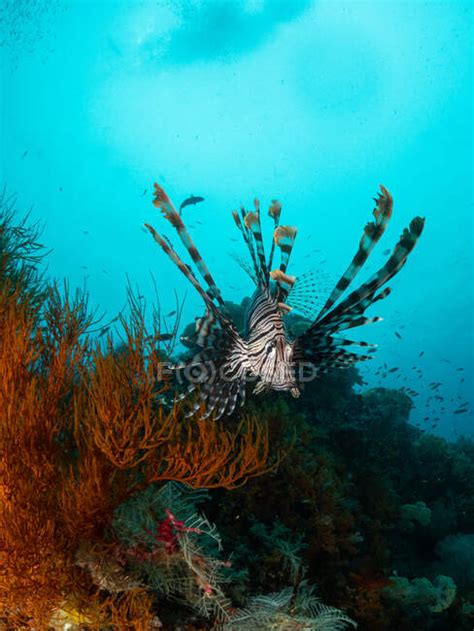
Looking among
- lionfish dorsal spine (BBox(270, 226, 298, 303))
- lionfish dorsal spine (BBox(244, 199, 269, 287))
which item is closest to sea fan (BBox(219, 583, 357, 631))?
lionfish dorsal spine (BBox(270, 226, 298, 303))

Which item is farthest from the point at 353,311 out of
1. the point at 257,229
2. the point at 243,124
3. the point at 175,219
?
the point at 243,124

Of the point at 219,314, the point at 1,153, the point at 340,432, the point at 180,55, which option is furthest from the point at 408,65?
the point at 1,153

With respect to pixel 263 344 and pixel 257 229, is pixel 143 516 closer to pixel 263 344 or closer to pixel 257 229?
pixel 263 344

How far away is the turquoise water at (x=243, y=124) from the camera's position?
106 ft

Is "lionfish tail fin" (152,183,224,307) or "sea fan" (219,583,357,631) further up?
"lionfish tail fin" (152,183,224,307)

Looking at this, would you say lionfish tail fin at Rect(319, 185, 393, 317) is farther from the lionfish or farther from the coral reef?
the coral reef

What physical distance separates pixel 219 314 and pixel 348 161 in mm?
46597

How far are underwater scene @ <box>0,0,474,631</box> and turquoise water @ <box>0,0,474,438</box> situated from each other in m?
0.25

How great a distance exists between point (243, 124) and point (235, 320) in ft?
126

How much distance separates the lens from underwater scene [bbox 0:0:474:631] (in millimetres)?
2561

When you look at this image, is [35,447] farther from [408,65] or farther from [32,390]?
[408,65]

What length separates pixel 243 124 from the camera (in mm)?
41750

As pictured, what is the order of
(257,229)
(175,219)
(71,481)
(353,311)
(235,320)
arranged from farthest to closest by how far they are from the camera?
1. (235,320)
2. (257,229)
3. (353,311)
4. (175,219)
5. (71,481)

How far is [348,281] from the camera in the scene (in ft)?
9.87
